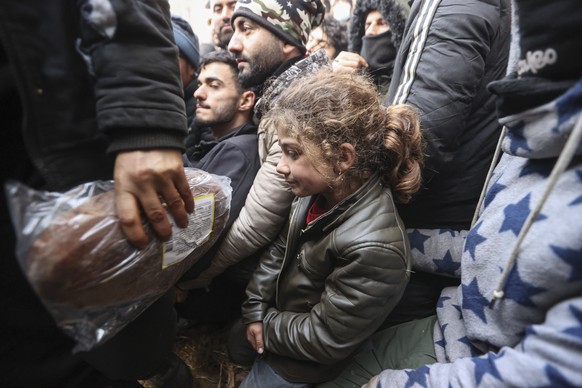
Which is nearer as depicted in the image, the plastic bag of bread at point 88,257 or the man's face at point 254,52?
the plastic bag of bread at point 88,257

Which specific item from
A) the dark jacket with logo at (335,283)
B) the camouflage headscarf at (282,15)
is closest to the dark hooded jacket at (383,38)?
the camouflage headscarf at (282,15)

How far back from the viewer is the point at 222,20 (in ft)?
9.67

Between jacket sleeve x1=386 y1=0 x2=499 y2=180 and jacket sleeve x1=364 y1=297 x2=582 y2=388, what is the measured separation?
2.34ft

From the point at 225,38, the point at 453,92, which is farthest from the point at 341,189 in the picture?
the point at 225,38

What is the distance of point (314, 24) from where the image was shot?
7.82 feet

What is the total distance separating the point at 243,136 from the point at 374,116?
2.55ft

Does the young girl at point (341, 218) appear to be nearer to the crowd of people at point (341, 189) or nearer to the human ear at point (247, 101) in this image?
the crowd of people at point (341, 189)

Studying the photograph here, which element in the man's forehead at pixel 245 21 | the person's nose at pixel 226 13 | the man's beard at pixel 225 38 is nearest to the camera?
the man's forehead at pixel 245 21

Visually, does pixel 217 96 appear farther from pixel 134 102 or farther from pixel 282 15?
pixel 134 102

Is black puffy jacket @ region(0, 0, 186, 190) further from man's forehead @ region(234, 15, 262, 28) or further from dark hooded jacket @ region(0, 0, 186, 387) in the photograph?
man's forehead @ region(234, 15, 262, 28)

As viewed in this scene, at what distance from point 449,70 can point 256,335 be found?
1.23m

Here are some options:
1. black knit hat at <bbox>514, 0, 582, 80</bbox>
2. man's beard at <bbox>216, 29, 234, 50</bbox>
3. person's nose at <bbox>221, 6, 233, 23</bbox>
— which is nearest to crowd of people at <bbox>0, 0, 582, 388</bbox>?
black knit hat at <bbox>514, 0, 582, 80</bbox>

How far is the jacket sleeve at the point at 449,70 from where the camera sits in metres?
1.19

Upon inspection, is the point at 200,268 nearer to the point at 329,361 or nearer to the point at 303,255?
the point at 303,255
